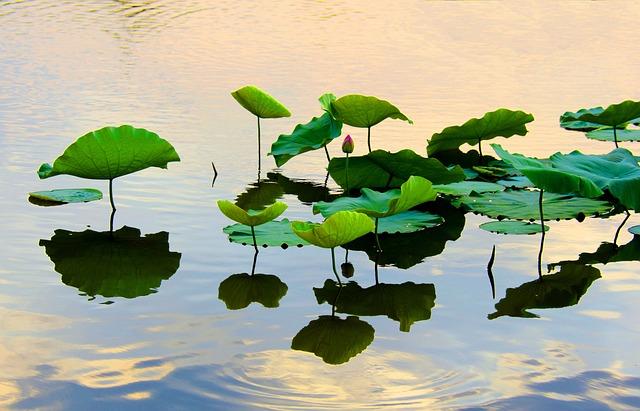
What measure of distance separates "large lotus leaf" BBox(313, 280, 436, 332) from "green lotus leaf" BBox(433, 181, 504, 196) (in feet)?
2.62

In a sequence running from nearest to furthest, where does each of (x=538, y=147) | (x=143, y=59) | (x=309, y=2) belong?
(x=538, y=147)
(x=143, y=59)
(x=309, y=2)

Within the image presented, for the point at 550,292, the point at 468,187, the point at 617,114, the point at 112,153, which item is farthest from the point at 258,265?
the point at 617,114

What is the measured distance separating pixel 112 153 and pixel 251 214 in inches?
29.6

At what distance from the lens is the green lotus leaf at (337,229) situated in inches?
106

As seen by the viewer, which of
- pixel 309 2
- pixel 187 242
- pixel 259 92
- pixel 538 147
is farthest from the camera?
pixel 309 2

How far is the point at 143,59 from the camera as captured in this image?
296 inches

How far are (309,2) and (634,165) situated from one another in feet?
28.0

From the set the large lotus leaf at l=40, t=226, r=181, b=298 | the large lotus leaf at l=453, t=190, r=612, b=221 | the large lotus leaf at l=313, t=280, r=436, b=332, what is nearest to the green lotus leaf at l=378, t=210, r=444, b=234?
the large lotus leaf at l=453, t=190, r=612, b=221

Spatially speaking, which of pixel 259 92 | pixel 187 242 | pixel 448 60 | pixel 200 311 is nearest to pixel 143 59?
pixel 448 60

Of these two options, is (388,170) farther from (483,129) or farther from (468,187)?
(483,129)

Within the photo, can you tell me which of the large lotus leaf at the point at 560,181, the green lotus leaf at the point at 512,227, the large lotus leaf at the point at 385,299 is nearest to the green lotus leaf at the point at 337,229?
the large lotus leaf at the point at 385,299

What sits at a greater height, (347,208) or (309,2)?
(309,2)

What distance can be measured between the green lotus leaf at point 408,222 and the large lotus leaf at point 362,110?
682 millimetres

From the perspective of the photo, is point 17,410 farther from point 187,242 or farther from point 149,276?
point 187,242
